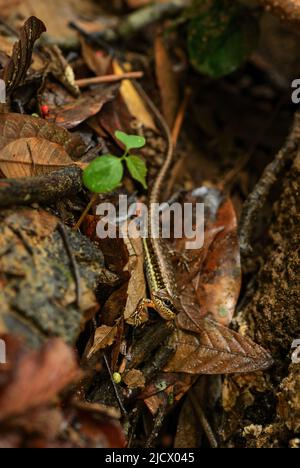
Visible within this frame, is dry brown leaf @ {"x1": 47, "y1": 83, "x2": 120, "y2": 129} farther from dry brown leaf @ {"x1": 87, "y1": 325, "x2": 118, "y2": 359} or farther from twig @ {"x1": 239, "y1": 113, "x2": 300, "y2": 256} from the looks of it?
dry brown leaf @ {"x1": 87, "y1": 325, "x2": 118, "y2": 359}

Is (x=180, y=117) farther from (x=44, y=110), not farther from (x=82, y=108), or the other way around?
(x=44, y=110)

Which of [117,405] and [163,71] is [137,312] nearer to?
[117,405]

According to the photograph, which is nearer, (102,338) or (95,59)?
(102,338)

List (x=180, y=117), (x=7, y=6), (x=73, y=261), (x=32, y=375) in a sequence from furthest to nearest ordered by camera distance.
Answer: (x=180, y=117) < (x=7, y=6) < (x=73, y=261) < (x=32, y=375)

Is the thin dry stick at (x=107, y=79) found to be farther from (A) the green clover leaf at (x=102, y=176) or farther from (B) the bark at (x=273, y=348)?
(B) the bark at (x=273, y=348)

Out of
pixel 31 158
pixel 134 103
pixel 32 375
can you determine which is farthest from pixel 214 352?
pixel 134 103
